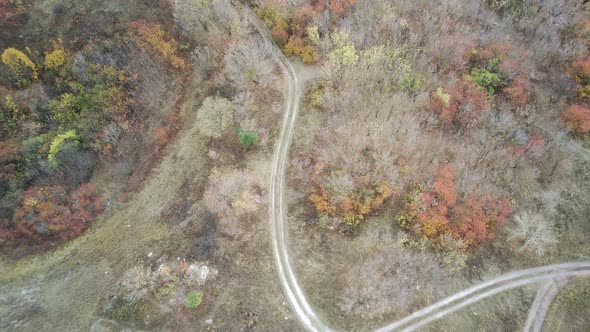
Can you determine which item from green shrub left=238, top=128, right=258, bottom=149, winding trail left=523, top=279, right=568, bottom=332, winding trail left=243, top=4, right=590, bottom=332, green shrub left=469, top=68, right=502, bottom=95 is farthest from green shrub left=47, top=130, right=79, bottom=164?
winding trail left=523, top=279, right=568, bottom=332

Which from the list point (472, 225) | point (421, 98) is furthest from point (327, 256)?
point (421, 98)

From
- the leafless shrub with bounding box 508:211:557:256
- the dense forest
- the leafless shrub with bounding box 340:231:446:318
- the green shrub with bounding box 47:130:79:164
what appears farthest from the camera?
the green shrub with bounding box 47:130:79:164

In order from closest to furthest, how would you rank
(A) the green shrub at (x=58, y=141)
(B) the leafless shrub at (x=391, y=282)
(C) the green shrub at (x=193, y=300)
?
(C) the green shrub at (x=193, y=300), (B) the leafless shrub at (x=391, y=282), (A) the green shrub at (x=58, y=141)

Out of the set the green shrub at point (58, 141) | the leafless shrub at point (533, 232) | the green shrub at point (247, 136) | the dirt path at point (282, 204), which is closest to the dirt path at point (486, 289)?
the leafless shrub at point (533, 232)

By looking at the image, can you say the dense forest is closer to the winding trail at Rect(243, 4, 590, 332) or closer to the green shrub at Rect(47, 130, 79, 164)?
the green shrub at Rect(47, 130, 79, 164)

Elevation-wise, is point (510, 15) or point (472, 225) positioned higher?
point (510, 15)

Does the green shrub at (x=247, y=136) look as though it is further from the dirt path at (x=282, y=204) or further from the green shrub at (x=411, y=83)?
the green shrub at (x=411, y=83)

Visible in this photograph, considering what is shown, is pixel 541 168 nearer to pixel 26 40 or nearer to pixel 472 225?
pixel 472 225

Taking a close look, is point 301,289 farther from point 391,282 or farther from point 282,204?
point 282,204
